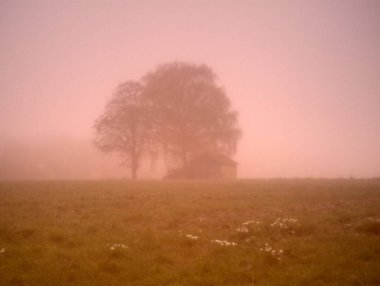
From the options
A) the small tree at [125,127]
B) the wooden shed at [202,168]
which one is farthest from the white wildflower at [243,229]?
the wooden shed at [202,168]

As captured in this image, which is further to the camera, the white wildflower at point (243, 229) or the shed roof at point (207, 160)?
the shed roof at point (207, 160)

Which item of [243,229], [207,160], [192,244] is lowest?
[192,244]

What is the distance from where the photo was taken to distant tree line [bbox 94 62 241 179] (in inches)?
2445

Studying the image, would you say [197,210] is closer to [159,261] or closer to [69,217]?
[69,217]

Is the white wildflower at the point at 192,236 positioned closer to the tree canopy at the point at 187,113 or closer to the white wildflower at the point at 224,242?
the white wildflower at the point at 224,242

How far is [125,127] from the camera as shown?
62031 mm

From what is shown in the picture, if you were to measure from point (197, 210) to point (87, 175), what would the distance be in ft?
206

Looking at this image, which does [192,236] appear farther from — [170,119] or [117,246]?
[170,119]

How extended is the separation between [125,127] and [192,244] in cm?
4796

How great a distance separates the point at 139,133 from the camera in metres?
63.1

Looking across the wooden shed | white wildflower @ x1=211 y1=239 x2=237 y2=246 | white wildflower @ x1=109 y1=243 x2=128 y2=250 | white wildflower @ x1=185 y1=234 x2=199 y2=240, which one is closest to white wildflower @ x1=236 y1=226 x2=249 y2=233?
white wildflower @ x1=211 y1=239 x2=237 y2=246

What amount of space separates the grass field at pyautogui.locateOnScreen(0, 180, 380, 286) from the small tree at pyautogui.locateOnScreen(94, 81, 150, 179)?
37059 millimetres

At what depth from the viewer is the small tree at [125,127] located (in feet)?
202

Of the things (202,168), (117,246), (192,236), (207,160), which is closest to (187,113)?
(207,160)
